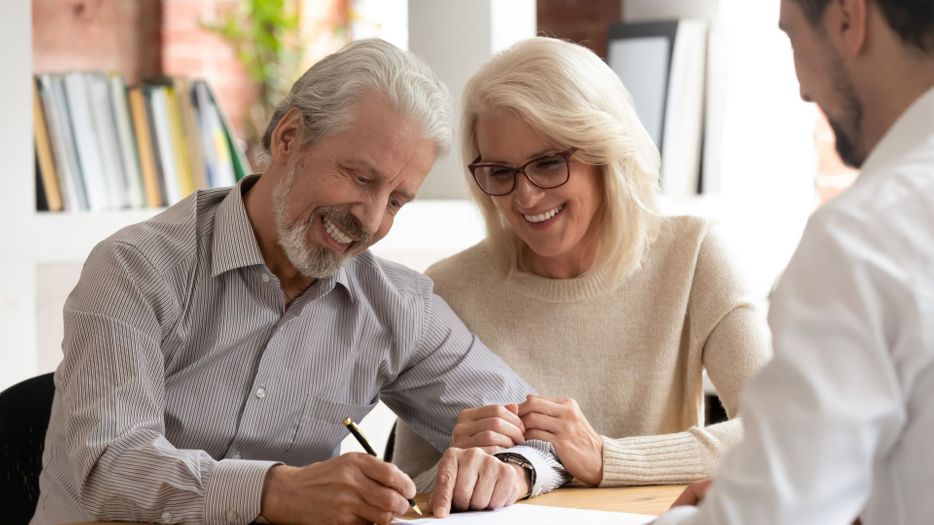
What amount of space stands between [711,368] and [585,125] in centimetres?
53

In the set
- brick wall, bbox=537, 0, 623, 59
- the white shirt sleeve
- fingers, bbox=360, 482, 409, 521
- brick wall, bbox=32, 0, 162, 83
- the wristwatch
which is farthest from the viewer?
brick wall, bbox=32, 0, 162, 83

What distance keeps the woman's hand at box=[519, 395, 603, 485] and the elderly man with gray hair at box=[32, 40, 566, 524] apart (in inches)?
1.2

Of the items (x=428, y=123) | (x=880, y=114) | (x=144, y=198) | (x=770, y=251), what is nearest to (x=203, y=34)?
(x=144, y=198)

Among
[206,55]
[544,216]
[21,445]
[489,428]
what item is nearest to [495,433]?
[489,428]

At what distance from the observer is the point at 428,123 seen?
1.94 metres

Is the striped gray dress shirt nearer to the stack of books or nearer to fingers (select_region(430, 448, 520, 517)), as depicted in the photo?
fingers (select_region(430, 448, 520, 517))

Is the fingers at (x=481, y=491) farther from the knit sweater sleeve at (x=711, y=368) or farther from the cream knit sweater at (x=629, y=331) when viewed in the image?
the cream knit sweater at (x=629, y=331)

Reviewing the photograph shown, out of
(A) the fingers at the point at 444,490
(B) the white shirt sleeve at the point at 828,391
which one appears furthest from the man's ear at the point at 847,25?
(A) the fingers at the point at 444,490

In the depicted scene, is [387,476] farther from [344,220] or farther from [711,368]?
[711,368]

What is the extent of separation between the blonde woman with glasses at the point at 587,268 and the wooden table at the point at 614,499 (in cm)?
31

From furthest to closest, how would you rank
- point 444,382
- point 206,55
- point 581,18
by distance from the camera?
1. point 206,55
2. point 581,18
3. point 444,382

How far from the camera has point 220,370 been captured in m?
1.88

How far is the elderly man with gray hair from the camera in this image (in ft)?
5.30

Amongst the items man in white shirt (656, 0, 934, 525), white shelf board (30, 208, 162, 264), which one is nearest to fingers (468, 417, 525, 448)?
man in white shirt (656, 0, 934, 525)
